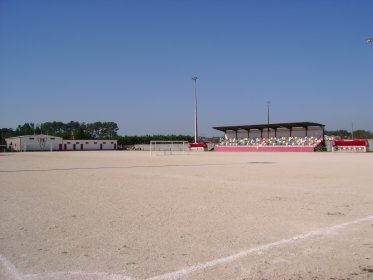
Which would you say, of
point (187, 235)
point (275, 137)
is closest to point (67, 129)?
point (275, 137)

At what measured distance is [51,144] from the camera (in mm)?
95188

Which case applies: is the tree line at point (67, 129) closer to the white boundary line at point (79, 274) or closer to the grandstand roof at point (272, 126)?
the grandstand roof at point (272, 126)

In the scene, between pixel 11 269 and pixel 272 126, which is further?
pixel 272 126

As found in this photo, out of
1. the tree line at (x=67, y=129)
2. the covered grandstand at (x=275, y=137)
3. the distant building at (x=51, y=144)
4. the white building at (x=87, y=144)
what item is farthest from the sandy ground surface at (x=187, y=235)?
the tree line at (x=67, y=129)

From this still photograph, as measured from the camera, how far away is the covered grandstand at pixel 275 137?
62.0m

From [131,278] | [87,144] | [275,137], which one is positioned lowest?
[131,278]

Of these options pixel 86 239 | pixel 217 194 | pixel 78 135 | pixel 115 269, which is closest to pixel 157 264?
pixel 115 269

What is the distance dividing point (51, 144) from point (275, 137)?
56329 mm

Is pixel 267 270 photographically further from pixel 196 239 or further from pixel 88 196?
pixel 88 196

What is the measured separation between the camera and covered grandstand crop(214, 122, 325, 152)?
203 ft

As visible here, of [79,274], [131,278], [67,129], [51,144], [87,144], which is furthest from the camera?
[67,129]

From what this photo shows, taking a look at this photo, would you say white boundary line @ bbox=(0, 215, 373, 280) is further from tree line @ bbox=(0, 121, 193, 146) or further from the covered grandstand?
tree line @ bbox=(0, 121, 193, 146)

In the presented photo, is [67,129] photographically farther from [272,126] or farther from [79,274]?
[79,274]

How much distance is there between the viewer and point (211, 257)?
5125 mm
